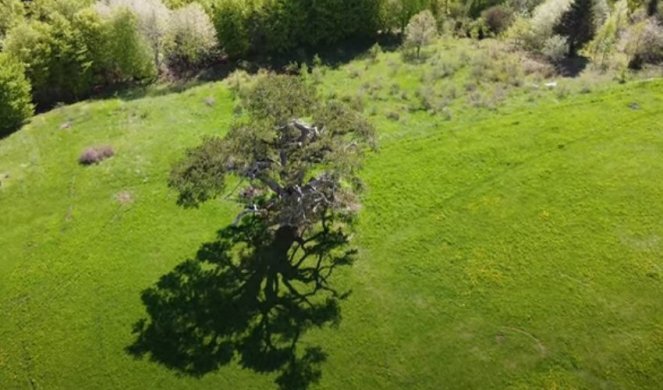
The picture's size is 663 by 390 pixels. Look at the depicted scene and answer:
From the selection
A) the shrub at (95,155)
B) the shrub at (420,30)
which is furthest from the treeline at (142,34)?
the shrub at (95,155)

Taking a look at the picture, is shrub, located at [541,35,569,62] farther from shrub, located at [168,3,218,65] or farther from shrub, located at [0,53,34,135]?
shrub, located at [0,53,34,135]

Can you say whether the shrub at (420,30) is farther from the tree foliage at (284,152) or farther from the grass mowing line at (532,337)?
the grass mowing line at (532,337)

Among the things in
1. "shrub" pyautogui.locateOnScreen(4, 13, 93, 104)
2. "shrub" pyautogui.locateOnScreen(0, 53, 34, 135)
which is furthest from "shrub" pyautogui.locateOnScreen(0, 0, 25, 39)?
"shrub" pyautogui.locateOnScreen(0, 53, 34, 135)

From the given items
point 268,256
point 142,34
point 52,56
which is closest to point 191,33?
point 142,34

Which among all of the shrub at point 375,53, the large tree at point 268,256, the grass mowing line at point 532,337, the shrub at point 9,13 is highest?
the shrub at point 9,13

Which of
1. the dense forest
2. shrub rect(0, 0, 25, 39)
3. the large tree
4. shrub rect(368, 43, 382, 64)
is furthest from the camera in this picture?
shrub rect(0, 0, 25, 39)

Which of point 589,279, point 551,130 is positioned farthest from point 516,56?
point 589,279

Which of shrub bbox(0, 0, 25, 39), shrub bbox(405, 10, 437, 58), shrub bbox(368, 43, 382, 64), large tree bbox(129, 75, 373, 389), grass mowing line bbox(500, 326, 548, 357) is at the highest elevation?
shrub bbox(0, 0, 25, 39)
